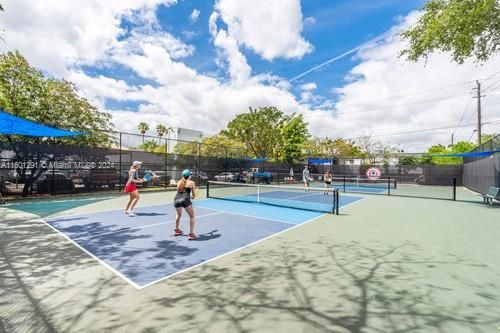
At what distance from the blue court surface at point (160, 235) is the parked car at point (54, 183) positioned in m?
6.62

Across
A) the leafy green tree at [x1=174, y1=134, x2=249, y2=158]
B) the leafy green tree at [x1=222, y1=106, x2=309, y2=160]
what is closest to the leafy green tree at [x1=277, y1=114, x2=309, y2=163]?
the leafy green tree at [x1=222, y1=106, x2=309, y2=160]

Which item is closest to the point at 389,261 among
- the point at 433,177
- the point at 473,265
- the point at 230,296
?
the point at 473,265

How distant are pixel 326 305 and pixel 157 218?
6657 millimetres

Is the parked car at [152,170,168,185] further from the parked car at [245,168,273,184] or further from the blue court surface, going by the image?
the blue court surface

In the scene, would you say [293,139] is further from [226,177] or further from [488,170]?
[488,170]

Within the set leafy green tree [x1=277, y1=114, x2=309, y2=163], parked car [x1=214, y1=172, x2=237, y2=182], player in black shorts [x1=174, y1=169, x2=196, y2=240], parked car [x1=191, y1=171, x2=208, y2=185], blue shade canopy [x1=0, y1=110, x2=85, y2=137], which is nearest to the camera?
player in black shorts [x1=174, y1=169, x2=196, y2=240]

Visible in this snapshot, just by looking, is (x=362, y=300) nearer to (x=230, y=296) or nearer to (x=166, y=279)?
(x=230, y=296)

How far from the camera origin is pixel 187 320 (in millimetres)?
2898

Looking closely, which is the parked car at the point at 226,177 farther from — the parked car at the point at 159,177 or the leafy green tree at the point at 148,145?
the leafy green tree at the point at 148,145

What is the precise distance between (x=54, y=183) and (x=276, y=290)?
14805 mm

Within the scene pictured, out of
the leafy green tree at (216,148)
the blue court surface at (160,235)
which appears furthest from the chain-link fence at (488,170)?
the leafy green tree at (216,148)

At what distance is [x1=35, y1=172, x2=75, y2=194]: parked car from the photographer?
1348 centimetres

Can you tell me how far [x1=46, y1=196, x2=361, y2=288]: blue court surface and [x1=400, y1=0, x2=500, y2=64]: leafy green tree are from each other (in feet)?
24.8

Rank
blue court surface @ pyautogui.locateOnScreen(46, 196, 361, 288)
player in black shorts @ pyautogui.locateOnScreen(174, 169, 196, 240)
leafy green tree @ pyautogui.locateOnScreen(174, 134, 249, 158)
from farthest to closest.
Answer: leafy green tree @ pyautogui.locateOnScreen(174, 134, 249, 158) → player in black shorts @ pyautogui.locateOnScreen(174, 169, 196, 240) → blue court surface @ pyautogui.locateOnScreen(46, 196, 361, 288)
